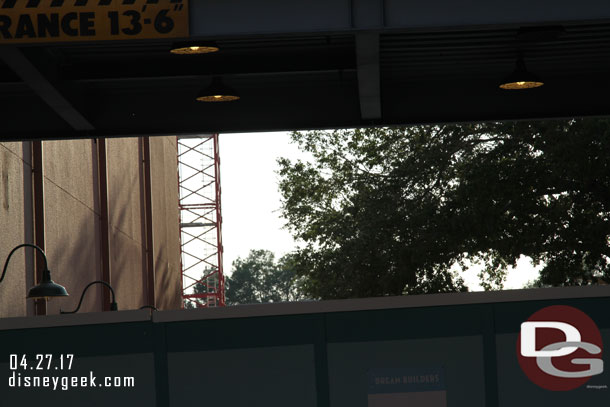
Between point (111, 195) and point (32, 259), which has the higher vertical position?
point (111, 195)

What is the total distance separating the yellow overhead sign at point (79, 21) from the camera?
36.0 ft

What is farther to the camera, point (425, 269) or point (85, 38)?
point (425, 269)

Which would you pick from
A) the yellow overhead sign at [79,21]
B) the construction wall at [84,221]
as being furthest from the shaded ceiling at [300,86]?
the construction wall at [84,221]

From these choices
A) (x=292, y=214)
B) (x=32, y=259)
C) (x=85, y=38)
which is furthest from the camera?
(x=292, y=214)

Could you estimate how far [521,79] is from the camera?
13.8 m

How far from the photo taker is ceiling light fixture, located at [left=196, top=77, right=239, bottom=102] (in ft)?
46.5

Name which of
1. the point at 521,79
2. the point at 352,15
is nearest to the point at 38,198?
the point at 521,79

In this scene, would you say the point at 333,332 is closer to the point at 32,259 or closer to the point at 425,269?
the point at 32,259

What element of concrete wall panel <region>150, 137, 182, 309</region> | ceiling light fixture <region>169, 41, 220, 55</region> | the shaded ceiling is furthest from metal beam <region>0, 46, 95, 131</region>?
concrete wall panel <region>150, 137, 182, 309</region>

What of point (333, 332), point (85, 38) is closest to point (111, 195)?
point (85, 38)

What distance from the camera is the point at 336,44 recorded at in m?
13.9

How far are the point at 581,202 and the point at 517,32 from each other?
19004 millimetres
